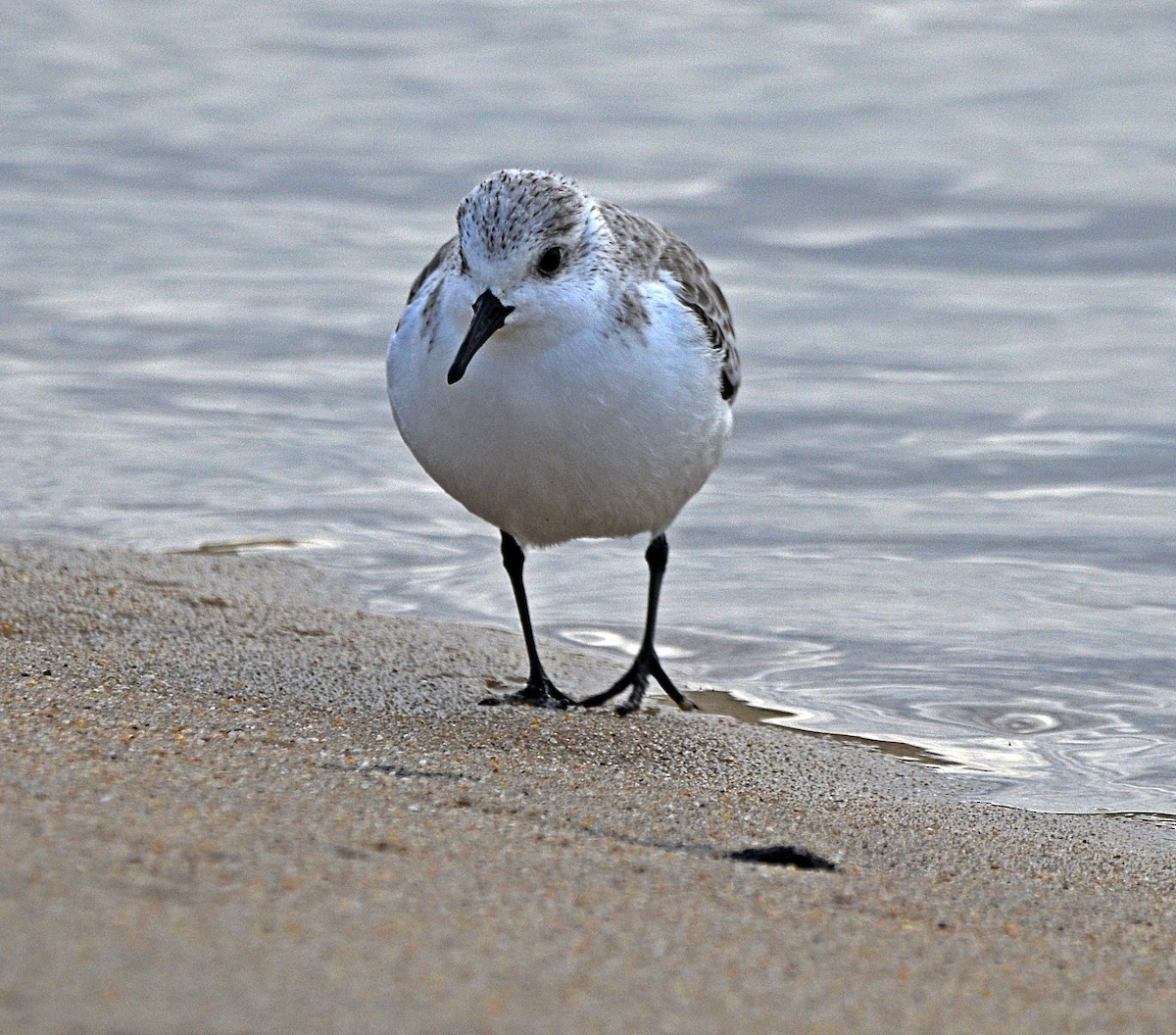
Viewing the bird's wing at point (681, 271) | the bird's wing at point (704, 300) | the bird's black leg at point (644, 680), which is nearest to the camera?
the bird's wing at point (681, 271)

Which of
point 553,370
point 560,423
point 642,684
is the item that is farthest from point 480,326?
point 642,684

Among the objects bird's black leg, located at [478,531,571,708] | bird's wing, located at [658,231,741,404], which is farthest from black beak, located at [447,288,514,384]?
bird's black leg, located at [478,531,571,708]

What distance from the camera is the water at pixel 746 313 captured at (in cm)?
697

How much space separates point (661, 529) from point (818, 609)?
1403 millimetres

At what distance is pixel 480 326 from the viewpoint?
482cm

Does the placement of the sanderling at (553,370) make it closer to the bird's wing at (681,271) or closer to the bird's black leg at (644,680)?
the bird's wing at (681,271)

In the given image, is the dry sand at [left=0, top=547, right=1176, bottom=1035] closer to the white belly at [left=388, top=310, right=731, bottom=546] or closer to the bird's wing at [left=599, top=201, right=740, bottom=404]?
the white belly at [left=388, top=310, right=731, bottom=546]

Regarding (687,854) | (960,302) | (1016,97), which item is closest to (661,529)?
(687,854)

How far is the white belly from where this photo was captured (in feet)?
16.5

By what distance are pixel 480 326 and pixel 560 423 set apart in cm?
39

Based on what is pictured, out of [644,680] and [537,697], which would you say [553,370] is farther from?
[644,680]

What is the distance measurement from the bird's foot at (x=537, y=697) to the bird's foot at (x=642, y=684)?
4.5 inches

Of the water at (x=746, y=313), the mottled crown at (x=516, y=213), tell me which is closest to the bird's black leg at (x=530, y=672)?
the water at (x=746, y=313)

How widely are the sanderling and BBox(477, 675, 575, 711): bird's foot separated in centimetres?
56
